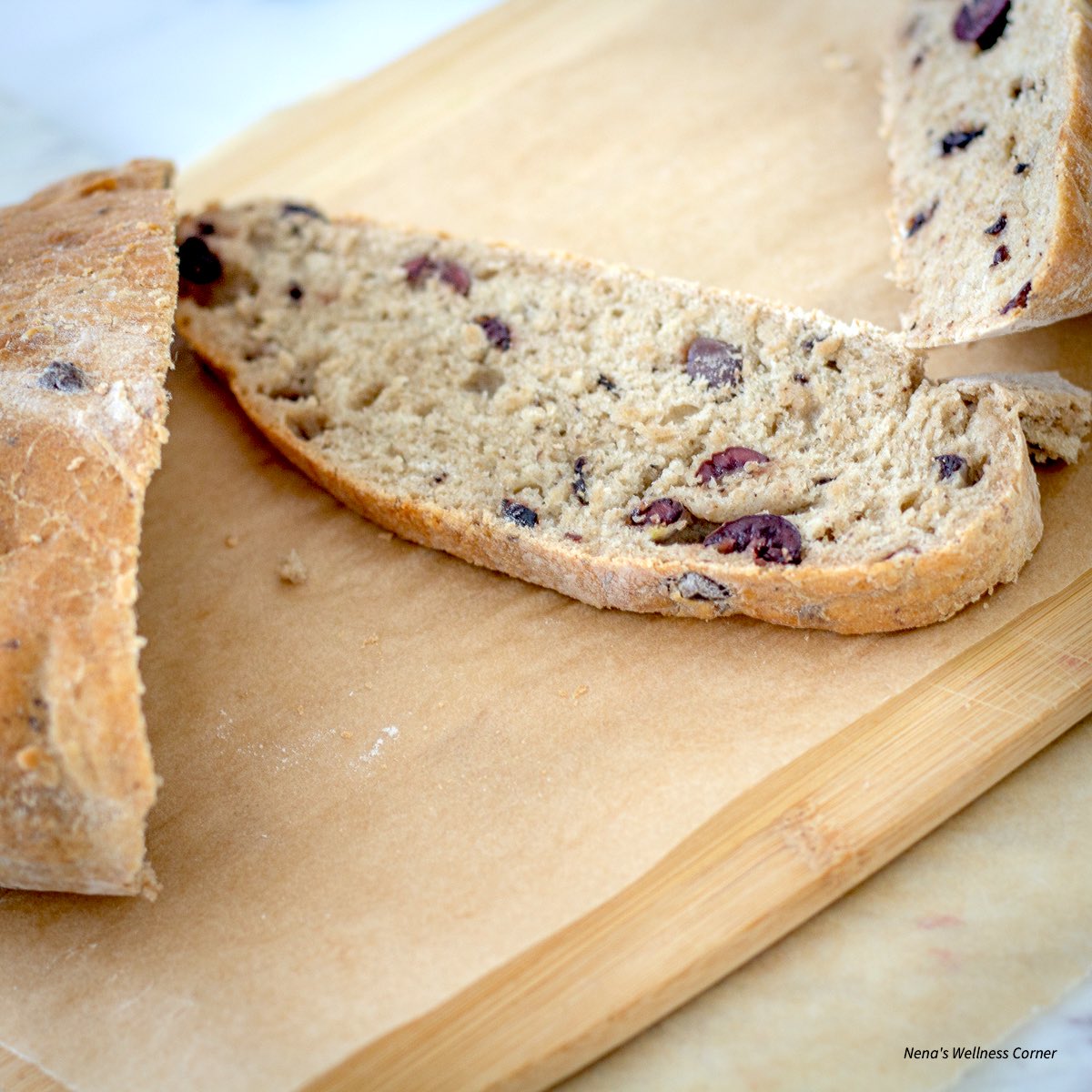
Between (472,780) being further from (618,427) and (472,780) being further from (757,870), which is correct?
(618,427)

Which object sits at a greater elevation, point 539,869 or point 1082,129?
point 1082,129

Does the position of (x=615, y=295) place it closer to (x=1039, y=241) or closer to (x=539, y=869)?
(x=1039, y=241)

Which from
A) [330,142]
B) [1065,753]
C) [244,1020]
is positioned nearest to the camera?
[244,1020]

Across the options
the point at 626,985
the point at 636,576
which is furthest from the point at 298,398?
the point at 626,985

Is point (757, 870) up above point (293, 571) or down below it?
below

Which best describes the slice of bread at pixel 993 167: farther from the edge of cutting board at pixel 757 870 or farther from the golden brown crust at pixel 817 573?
the edge of cutting board at pixel 757 870

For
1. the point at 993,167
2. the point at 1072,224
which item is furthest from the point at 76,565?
the point at 993,167

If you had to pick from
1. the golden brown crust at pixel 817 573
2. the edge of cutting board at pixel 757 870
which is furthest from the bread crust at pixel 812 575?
the edge of cutting board at pixel 757 870
